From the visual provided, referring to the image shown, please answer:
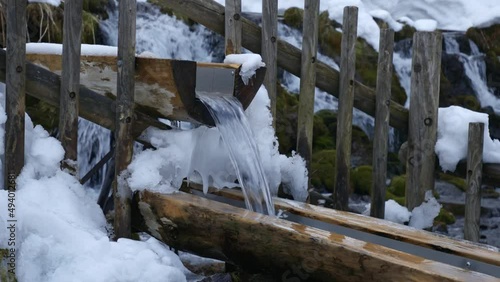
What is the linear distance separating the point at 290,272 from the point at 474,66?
7137 mm

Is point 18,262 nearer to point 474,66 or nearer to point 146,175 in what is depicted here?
point 146,175

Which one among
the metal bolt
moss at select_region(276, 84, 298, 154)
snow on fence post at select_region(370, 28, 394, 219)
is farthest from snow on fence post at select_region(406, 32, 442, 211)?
moss at select_region(276, 84, 298, 154)

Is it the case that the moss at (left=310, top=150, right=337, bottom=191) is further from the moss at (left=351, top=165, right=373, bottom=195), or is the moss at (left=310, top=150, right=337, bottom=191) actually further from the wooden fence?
the wooden fence

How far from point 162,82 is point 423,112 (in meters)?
1.80

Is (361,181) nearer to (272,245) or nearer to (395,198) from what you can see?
(395,198)

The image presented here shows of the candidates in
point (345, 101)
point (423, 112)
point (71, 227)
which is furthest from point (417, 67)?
point (71, 227)

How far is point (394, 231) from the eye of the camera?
379 cm

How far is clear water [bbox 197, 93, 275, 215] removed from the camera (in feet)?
14.1

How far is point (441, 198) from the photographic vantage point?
26.2 ft

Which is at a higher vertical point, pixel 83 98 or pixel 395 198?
pixel 83 98

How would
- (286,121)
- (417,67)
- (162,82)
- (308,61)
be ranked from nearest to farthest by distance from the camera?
(162,82) < (417,67) < (308,61) < (286,121)

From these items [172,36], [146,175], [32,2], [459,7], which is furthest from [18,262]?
[459,7]

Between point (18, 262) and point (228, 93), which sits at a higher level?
point (228, 93)

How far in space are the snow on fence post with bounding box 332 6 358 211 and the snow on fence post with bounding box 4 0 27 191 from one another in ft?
7.11
